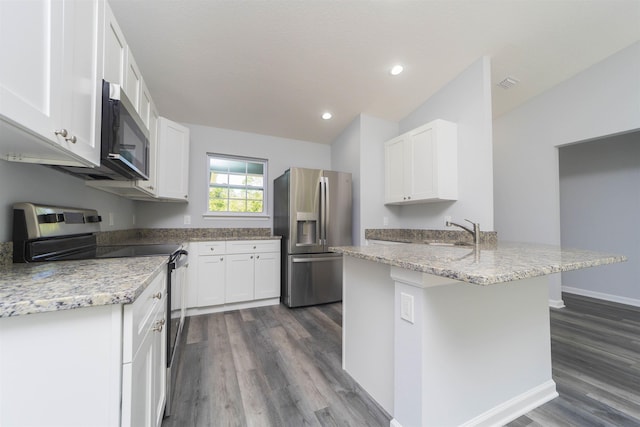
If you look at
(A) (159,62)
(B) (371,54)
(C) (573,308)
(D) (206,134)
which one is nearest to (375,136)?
(B) (371,54)

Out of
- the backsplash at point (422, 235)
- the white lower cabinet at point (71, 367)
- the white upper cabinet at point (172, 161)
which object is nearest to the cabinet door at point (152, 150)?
the white upper cabinet at point (172, 161)

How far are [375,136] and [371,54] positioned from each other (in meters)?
1.24

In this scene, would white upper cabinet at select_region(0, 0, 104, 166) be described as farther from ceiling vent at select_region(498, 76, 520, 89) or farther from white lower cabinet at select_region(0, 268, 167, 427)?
ceiling vent at select_region(498, 76, 520, 89)

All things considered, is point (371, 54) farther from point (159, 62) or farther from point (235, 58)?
point (159, 62)

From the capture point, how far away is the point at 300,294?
125 inches

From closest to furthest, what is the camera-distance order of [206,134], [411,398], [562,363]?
[411,398] < [562,363] < [206,134]

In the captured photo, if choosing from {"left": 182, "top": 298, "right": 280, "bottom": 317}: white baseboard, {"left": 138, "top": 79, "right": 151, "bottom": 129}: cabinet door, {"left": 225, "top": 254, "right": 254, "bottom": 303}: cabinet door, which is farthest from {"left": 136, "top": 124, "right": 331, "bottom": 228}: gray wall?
{"left": 138, "top": 79, "right": 151, "bottom": 129}: cabinet door

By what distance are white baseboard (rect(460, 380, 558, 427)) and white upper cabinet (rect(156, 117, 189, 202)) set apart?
3182 millimetres

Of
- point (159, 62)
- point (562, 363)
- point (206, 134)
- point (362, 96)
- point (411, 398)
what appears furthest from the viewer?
point (206, 134)

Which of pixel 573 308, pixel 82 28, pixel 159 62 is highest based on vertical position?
pixel 159 62

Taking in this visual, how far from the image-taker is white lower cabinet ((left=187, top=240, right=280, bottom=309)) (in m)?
2.91

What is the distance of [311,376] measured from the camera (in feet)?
5.74

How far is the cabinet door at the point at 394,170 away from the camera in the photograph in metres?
3.30

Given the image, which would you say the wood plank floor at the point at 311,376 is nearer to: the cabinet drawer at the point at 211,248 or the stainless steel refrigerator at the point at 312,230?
the stainless steel refrigerator at the point at 312,230
